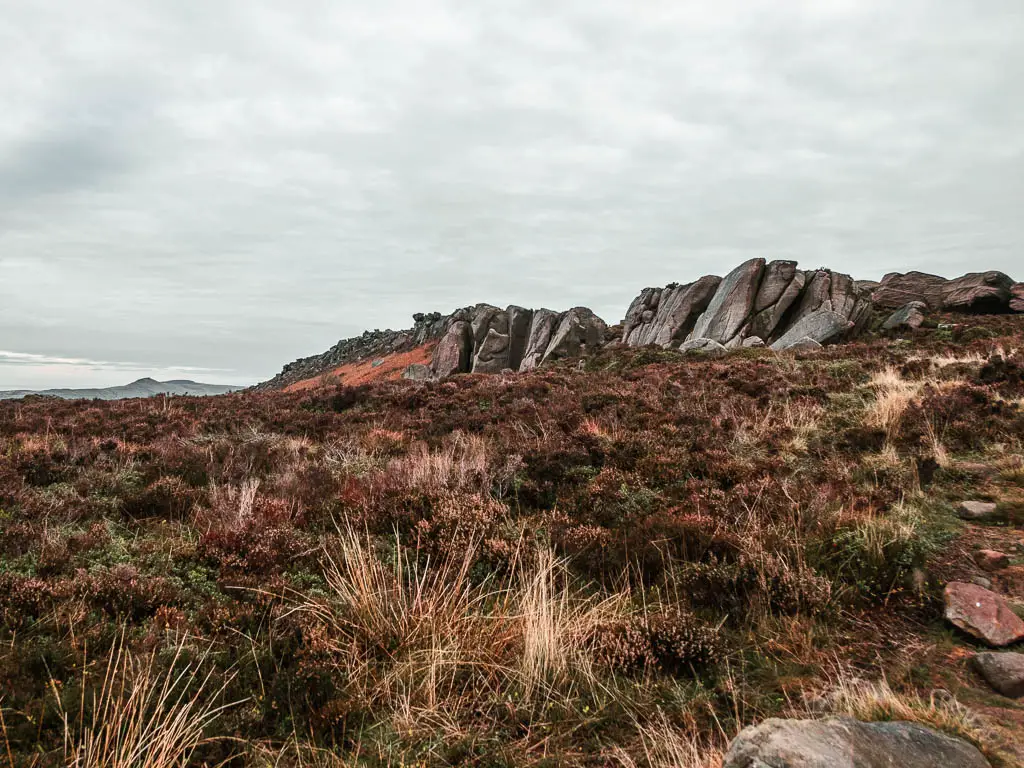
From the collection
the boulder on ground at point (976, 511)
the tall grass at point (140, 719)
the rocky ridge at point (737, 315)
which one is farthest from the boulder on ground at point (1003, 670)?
the rocky ridge at point (737, 315)

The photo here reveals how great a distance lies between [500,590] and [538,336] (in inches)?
1249

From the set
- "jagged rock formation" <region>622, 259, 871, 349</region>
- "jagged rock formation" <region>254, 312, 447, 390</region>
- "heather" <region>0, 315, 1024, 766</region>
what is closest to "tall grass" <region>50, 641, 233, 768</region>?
"heather" <region>0, 315, 1024, 766</region>

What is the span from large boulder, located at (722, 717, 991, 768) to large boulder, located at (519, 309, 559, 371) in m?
30.4

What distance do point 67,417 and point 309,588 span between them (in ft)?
46.9

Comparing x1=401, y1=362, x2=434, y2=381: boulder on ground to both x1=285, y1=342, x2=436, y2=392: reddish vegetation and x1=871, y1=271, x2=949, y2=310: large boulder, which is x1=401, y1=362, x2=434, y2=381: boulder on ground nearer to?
x1=285, y1=342, x2=436, y2=392: reddish vegetation

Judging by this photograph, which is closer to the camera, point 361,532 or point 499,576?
point 499,576

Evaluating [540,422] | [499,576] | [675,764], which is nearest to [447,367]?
[540,422]

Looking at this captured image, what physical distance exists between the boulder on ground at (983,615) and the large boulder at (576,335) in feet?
87.4

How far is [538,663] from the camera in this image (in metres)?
3.50

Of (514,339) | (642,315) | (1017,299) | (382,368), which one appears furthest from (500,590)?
(382,368)

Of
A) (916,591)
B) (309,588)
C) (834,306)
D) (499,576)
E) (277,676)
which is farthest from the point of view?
(834,306)

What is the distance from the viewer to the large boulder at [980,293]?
105 ft

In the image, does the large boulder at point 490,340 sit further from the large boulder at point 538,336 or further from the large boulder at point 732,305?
the large boulder at point 732,305

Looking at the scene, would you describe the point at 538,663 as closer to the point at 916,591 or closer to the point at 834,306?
the point at 916,591
